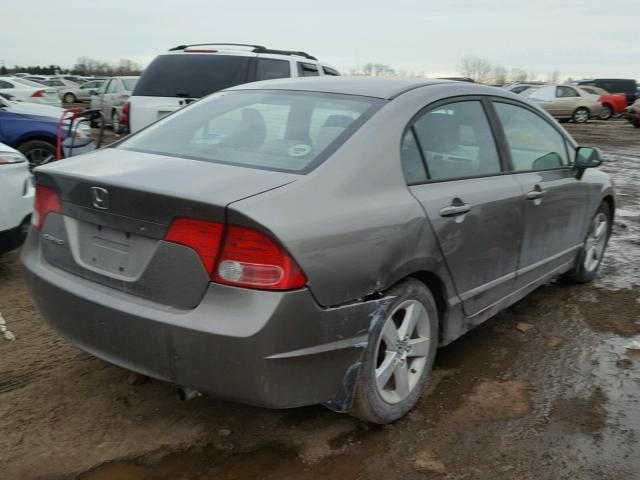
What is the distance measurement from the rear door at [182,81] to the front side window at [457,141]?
4255 mm

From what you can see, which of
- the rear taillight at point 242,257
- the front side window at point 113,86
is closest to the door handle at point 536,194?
the rear taillight at point 242,257

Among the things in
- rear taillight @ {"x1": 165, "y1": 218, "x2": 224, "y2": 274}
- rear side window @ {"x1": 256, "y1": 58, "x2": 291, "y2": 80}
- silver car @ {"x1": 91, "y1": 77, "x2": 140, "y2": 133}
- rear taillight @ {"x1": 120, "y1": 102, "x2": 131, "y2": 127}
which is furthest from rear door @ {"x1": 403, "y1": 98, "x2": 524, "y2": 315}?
silver car @ {"x1": 91, "y1": 77, "x2": 140, "y2": 133}

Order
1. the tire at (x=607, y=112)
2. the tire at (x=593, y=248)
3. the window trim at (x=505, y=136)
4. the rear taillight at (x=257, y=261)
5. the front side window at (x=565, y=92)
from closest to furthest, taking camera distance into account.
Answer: the rear taillight at (x=257, y=261), the window trim at (x=505, y=136), the tire at (x=593, y=248), the front side window at (x=565, y=92), the tire at (x=607, y=112)

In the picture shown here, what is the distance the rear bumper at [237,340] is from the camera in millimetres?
2268

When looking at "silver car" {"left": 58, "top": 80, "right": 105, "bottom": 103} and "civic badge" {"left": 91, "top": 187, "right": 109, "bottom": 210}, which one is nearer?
"civic badge" {"left": 91, "top": 187, "right": 109, "bottom": 210}

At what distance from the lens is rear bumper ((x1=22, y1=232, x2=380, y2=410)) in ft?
7.44

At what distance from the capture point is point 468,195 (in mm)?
3213

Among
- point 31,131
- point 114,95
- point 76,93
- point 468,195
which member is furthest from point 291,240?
point 76,93

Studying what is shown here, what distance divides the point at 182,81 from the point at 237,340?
5.75 m

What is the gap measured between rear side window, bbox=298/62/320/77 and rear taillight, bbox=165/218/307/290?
19.5 feet

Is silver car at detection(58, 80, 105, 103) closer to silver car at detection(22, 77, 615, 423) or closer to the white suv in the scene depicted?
the white suv

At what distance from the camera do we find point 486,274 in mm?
3426

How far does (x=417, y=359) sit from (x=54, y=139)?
681cm

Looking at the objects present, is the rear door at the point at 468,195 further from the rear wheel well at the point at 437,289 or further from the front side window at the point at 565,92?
the front side window at the point at 565,92
